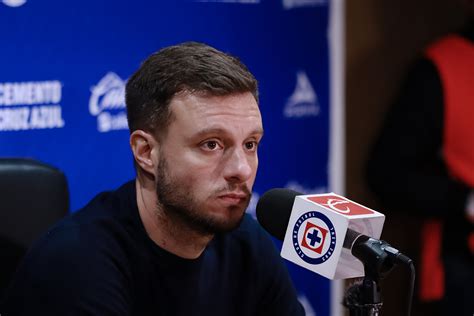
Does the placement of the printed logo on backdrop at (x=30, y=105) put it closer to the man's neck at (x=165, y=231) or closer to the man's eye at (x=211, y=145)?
the man's neck at (x=165, y=231)

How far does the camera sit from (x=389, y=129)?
3.21 m

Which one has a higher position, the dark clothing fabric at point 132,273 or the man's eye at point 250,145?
the man's eye at point 250,145

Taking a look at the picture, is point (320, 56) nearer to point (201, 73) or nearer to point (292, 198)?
point (201, 73)

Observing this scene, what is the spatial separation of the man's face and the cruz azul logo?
251 mm

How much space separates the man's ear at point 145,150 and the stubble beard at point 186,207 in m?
0.02

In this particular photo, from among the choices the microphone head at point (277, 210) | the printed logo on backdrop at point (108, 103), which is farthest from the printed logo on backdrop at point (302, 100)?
the microphone head at point (277, 210)

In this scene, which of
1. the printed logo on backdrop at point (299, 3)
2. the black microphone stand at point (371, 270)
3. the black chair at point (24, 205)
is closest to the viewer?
the black microphone stand at point (371, 270)

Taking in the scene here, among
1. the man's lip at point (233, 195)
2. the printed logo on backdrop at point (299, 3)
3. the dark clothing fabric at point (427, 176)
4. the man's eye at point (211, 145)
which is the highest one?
the printed logo on backdrop at point (299, 3)

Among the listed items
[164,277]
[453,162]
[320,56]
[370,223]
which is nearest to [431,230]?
[453,162]

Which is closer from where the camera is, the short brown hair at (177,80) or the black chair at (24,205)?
the short brown hair at (177,80)

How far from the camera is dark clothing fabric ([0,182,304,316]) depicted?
1.59 metres

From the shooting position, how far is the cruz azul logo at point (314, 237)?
4.37 feet

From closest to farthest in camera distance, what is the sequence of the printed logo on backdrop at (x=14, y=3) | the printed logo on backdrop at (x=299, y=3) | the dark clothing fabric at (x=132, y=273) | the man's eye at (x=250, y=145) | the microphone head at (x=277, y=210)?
the microphone head at (x=277, y=210) → the dark clothing fabric at (x=132, y=273) → the man's eye at (x=250, y=145) → the printed logo on backdrop at (x=14, y=3) → the printed logo on backdrop at (x=299, y=3)

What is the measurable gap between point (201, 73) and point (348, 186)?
5.96 feet
